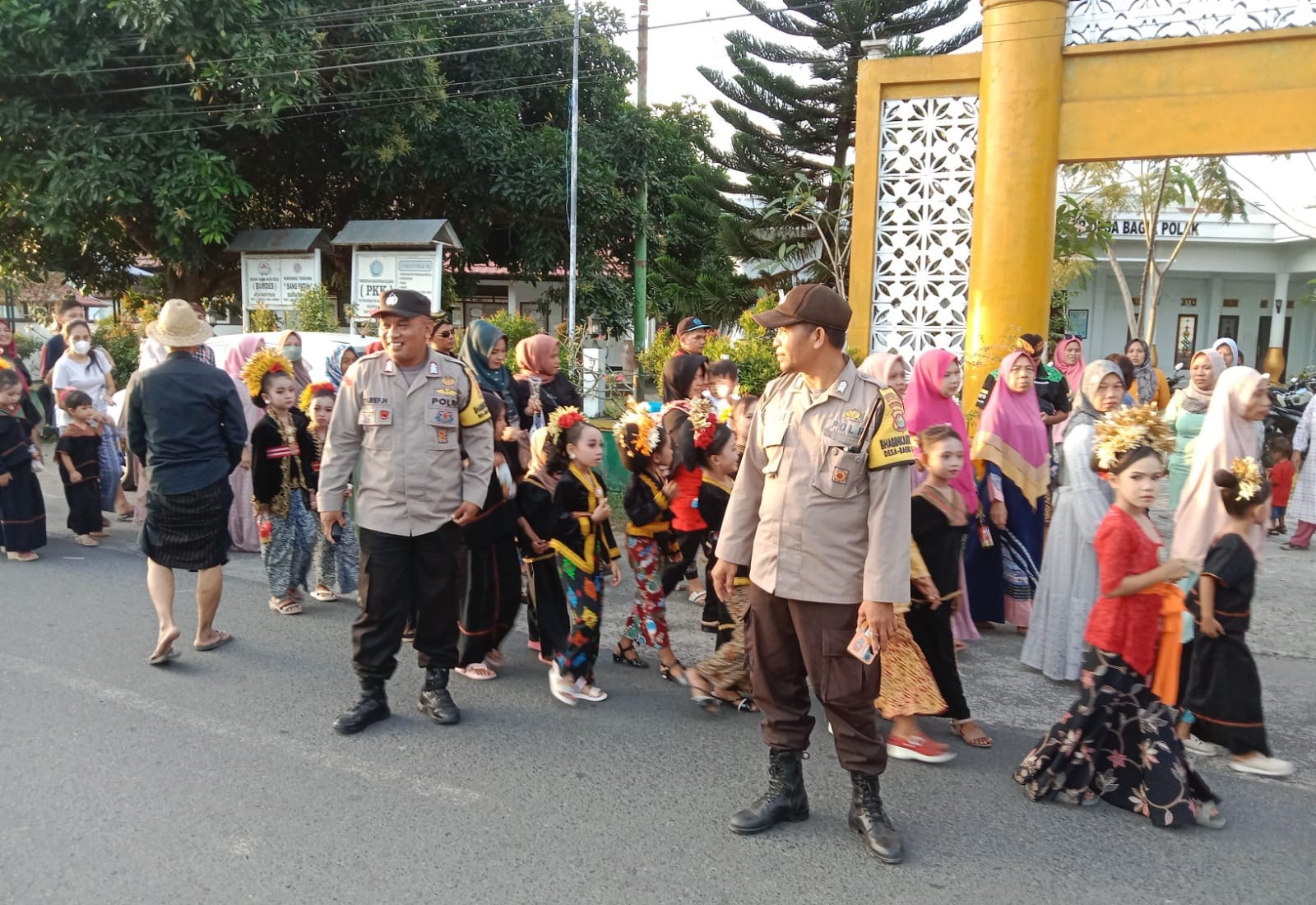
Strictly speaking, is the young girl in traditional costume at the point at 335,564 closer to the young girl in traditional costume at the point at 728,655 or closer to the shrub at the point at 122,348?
the young girl in traditional costume at the point at 728,655

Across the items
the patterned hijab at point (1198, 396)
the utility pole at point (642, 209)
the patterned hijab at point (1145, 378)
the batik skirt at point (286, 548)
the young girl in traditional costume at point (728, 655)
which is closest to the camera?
the young girl in traditional costume at point (728, 655)

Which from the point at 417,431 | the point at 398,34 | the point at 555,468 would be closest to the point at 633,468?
the point at 555,468

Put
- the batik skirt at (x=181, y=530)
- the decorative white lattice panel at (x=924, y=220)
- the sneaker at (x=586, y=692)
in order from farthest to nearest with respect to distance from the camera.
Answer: the decorative white lattice panel at (x=924, y=220), the batik skirt at (x=181, y=530), the sneaker at (x=586, y=692)

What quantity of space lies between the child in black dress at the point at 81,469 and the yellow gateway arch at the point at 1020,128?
6.94 metres

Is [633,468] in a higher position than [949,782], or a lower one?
higher

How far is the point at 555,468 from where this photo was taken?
4.45m

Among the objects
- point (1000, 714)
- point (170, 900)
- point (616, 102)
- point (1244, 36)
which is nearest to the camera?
point (170, 900)

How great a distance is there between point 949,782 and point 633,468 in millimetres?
1923

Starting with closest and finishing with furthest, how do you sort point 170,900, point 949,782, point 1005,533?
point 170,900 → point 949,782 → point 1005,533

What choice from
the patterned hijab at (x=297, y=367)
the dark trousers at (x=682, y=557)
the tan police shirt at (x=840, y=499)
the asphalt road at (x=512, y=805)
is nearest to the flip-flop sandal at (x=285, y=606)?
the asphalt road at (x=512, y=805)

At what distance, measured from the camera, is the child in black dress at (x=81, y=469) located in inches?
286

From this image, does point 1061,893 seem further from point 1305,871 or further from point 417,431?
point 417,431

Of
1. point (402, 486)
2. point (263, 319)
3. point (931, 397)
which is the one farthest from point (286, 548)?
point (263, 319)

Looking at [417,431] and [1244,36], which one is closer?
[417,431]
